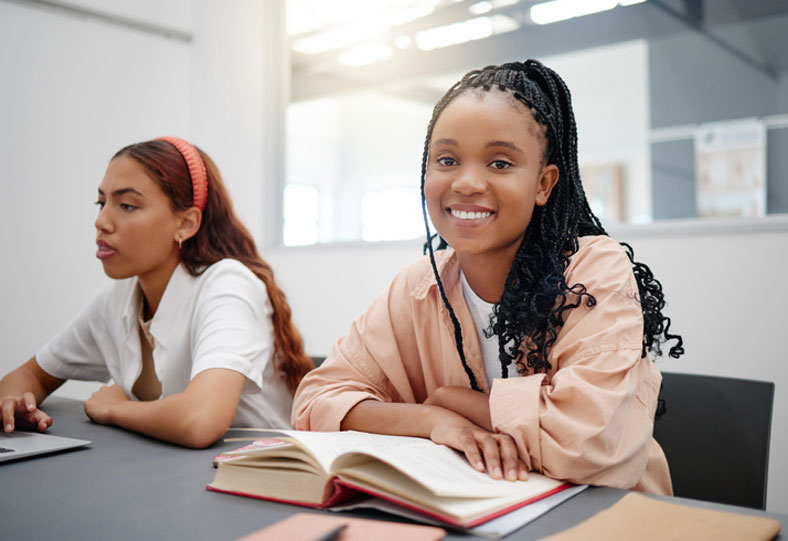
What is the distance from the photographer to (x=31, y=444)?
3.61ft

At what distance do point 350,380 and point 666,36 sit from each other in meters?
1.72

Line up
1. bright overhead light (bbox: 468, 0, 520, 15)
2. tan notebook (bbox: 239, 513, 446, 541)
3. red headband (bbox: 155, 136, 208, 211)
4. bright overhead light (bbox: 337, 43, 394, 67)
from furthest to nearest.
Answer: bright overhead light (bbox: 337, 43, 394, 67), bright overhead light (bbox: 468, 0, 520, 15), red headband (bbox: 155, 136, 208, 211), tan notebook (bbox: 239, 513, 446, 541)

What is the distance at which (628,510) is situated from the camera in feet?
2.34

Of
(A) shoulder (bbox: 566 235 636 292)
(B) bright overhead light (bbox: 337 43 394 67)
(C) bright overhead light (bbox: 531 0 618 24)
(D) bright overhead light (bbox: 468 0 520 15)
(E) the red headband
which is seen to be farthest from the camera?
(B) bright overhead light (bbox: 337 43 394 67)

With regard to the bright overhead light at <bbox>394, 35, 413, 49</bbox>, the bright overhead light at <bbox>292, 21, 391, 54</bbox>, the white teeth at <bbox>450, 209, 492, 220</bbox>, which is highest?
Result: the bright overhead light at <bbox>292, 21, 391, 54</bbox>

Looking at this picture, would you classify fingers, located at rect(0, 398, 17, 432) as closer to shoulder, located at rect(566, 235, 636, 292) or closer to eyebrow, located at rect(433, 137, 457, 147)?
eyebrow, located at rect(433, 137, 457, 147)

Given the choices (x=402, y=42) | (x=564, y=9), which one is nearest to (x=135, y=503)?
(x=564, y=9)

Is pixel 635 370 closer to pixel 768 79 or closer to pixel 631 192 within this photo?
pixel 768 79

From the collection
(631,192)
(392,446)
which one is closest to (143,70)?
(631,192)

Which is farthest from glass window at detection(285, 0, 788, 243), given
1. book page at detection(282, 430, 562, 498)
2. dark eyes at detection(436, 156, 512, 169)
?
book page at detection(282, 430, 562, 498)

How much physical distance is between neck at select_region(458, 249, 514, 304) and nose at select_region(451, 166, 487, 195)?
17cm

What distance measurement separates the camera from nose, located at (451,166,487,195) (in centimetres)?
102

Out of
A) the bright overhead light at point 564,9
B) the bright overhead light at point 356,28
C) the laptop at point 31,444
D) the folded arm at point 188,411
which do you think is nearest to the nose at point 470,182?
the folded arm at point 188,411

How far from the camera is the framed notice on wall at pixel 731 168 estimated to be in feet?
6.57
